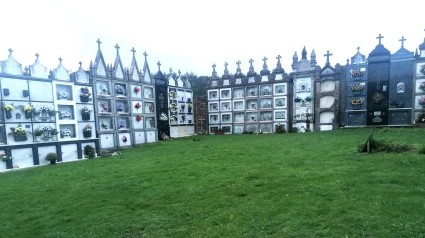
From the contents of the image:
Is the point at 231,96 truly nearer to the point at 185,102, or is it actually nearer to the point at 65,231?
the point at 185,102

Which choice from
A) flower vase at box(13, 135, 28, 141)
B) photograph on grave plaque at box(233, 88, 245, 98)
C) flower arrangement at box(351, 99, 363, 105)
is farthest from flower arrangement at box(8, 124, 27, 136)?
flower arrangement at box(351, 99, 363, 105)

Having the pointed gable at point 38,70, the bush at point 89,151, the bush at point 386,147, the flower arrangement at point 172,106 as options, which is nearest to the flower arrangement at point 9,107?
the pointed gable at point 38,70

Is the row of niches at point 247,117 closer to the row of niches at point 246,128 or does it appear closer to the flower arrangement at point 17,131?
the row of niches at point 246,128

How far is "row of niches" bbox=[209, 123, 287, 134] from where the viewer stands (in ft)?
110

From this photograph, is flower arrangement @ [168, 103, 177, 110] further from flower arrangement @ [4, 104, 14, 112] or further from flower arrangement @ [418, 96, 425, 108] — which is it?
flower arrangement @ [418, 96, 425, 108]

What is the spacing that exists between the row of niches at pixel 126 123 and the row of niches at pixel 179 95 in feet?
15.4

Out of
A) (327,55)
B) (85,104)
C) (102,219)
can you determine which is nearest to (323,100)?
(327,55)

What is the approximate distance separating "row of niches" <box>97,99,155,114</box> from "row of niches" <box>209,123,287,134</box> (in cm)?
1177

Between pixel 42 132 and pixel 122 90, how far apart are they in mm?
9242

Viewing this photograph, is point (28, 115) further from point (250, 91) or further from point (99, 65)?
point (250, 91)

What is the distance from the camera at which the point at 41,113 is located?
742 inches

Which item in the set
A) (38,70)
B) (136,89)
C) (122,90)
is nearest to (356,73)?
(136,89)

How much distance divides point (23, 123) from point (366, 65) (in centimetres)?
3372

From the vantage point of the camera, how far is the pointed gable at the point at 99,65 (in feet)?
77.2
